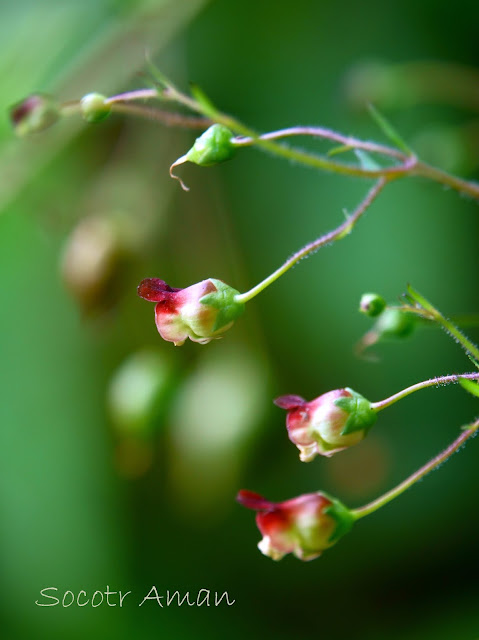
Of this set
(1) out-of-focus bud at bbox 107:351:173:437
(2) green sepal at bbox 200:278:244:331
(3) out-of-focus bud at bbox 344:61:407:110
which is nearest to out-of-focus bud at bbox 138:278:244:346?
(2) green sepal at bbox 200:278:244:331

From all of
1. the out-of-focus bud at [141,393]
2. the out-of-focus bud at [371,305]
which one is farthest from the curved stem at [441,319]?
the out-of-focus bud at [141,393]

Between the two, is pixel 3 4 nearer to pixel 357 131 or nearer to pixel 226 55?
pixel 226 55

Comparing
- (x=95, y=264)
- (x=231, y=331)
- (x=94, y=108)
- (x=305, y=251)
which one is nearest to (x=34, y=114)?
(x=94, y=108)

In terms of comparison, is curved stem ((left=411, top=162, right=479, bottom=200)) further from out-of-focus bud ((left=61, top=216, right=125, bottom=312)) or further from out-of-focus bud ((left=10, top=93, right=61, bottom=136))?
out-of-focus bud ((left=61, top=216, right=125, bottom=312))

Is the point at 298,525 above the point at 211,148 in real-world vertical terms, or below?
below

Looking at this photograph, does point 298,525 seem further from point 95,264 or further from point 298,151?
point 95,264
